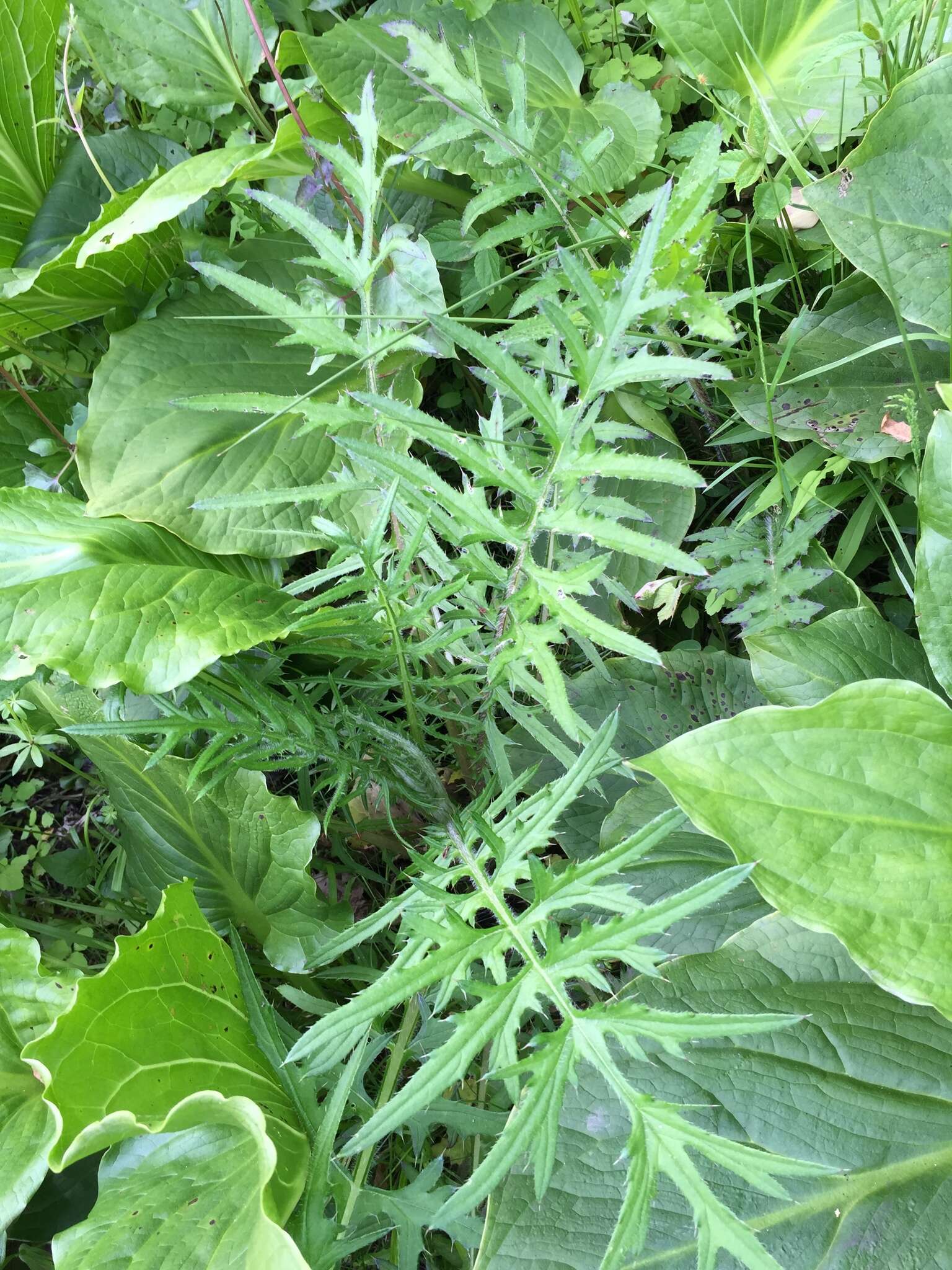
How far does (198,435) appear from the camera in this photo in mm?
1299

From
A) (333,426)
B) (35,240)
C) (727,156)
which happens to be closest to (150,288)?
(35,240)

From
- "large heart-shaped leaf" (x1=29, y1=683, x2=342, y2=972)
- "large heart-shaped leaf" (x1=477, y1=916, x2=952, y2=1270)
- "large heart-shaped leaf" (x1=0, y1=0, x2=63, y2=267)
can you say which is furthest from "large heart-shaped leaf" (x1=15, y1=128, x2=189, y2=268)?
"large heart-shaped leaf" (x1=477, y1=916, x2=952, y2=1270)

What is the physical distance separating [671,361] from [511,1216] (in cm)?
81

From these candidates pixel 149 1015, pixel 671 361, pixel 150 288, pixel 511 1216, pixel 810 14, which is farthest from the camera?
pixel 150 288

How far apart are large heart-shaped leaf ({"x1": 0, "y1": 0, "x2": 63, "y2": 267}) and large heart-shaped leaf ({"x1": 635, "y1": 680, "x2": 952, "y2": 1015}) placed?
140cm

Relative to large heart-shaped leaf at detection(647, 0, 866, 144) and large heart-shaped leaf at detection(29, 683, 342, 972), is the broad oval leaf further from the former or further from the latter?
large heart-shaped leaf at detection(29, 683, 342, 972)

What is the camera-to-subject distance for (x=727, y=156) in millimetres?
1144

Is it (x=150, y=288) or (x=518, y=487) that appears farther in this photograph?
(x=150, y=288)

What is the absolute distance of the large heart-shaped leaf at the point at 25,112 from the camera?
140 centimetres

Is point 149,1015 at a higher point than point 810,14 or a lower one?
lower

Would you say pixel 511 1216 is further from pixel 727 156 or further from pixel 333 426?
pixel 727 156

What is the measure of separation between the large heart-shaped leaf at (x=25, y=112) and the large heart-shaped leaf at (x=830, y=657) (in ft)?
4.48

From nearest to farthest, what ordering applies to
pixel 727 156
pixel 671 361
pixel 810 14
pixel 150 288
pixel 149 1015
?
pixel 671 361 → pixel 149 1015 → pixel 727 156 → pixel 810 14 → pixel 150 288

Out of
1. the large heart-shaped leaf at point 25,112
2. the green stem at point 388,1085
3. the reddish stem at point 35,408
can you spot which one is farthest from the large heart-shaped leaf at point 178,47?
the green stem at point 388,1085
